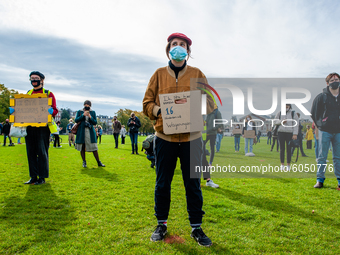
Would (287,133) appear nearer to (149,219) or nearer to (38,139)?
(149,219)

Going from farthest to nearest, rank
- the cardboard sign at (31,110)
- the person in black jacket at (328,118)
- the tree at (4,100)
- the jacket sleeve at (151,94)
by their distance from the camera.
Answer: the tree at (4,100)
the person in black jacket at (328,118)
the cardboard sign at (31,110)
the jacket sleeve at (151,94)

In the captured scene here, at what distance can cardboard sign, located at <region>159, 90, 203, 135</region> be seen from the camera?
2977mm

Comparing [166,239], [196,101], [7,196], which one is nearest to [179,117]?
[196,101]

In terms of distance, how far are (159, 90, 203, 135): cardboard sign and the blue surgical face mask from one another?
1.55ft

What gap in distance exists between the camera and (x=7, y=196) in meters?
4.95

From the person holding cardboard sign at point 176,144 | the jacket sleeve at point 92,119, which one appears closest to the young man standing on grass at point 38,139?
the jacket sleeve at point 92,119

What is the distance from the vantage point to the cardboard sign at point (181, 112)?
2977 mm

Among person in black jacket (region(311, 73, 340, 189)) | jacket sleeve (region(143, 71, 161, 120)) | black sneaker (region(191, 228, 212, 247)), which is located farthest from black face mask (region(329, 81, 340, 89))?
black sneaker (region(191, 228, 212, 247))

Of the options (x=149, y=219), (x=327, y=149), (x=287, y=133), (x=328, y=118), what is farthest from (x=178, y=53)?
(x=287, y=133)

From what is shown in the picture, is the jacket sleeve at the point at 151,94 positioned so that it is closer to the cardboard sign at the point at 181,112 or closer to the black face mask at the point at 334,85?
the cardboard sign at the point at 181,112

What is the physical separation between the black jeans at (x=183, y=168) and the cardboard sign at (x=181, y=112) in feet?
0.74

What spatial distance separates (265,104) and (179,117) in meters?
2.20

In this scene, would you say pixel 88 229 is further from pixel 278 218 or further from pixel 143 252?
pixel 278 218

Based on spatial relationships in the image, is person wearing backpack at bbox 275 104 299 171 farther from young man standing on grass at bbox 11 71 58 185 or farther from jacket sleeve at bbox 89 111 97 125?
young man standing on grass at bbox 11 71 58 185
